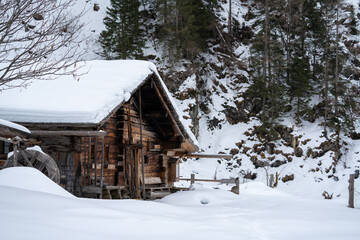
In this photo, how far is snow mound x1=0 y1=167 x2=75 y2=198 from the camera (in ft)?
18.4

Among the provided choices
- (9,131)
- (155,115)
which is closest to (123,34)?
(155,115)

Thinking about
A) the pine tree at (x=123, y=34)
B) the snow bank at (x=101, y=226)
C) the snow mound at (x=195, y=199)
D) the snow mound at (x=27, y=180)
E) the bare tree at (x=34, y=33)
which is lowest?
the snow mound at (x=195, y=199)

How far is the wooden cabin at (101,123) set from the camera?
30.5 ft

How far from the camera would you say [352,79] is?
33.4 m

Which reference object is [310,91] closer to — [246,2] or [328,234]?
[246,2]

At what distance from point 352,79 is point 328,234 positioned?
3242cm

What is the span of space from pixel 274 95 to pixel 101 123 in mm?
23669

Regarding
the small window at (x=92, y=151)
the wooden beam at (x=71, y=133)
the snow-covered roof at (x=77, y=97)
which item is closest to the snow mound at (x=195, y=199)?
the small window at (x=92, y=151)

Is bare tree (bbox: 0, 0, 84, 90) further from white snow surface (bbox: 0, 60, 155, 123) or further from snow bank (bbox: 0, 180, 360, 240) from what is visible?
snow bank (bbox: 0, 180, 360, 240)

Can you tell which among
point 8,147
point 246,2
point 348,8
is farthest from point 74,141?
point 246,2

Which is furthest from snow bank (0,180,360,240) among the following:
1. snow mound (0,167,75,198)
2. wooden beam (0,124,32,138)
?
wooden beam (0,124,32,138)

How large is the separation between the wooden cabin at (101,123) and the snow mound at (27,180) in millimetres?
2720

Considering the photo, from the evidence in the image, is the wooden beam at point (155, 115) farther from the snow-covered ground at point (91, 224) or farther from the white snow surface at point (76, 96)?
the snow-covered ground at point (91, 224)

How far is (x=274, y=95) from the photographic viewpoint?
29.9 m
